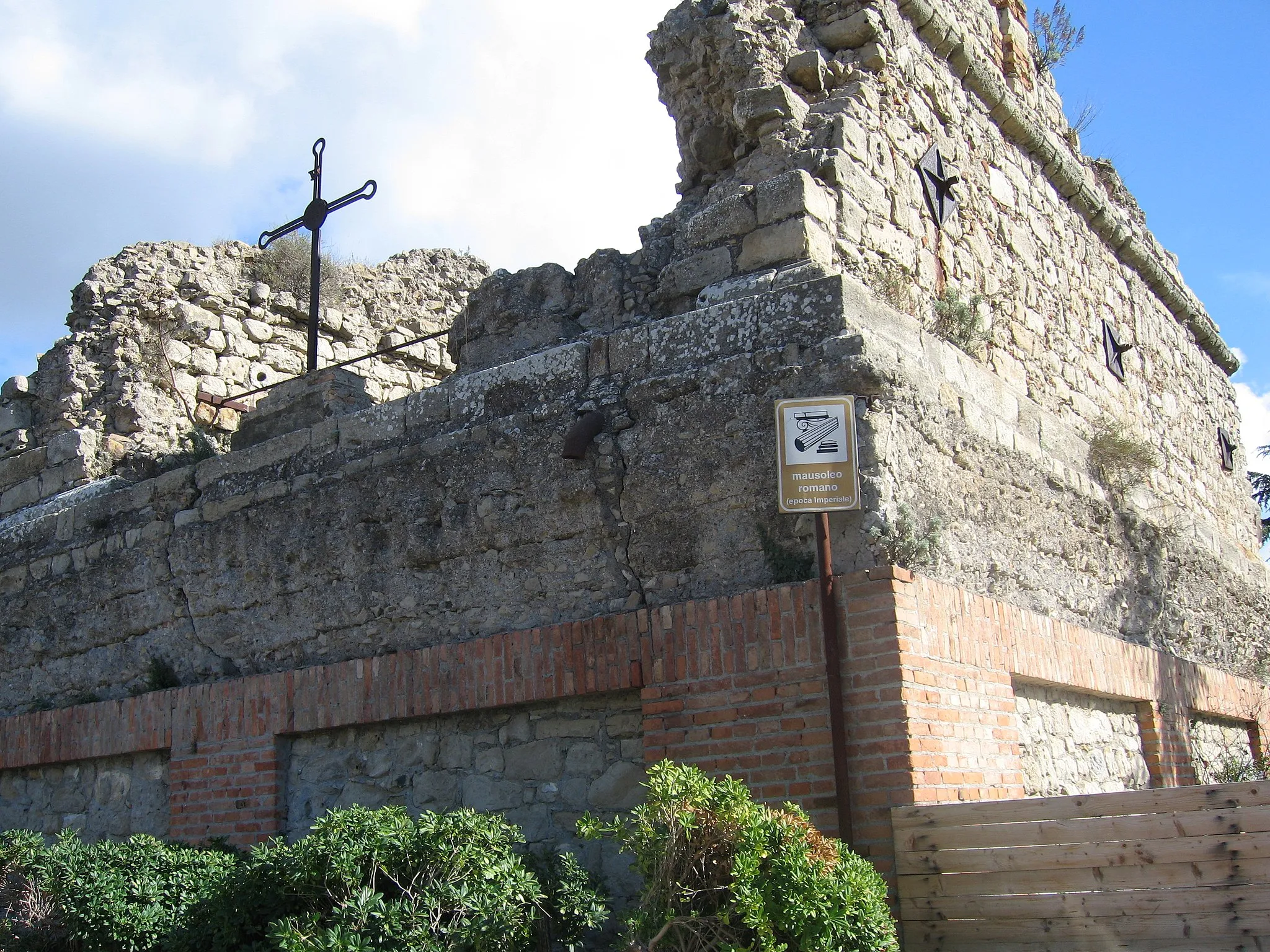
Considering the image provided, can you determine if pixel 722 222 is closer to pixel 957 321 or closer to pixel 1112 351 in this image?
pixel 957 321

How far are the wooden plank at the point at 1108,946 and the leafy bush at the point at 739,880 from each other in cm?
42

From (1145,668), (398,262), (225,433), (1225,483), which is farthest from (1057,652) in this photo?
(398,262)

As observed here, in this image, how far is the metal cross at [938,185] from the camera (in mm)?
6461

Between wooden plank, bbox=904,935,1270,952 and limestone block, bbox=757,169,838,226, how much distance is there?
10.0 ft

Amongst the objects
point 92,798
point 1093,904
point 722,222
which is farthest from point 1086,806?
point 92,798

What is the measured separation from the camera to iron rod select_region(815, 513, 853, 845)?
4395 millimetres

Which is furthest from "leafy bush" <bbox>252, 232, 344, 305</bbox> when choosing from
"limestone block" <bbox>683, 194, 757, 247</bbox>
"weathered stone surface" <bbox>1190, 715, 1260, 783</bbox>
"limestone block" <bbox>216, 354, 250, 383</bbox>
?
"weathered stone surface" <bbox>1190, 715, 1260, 783</bbox>

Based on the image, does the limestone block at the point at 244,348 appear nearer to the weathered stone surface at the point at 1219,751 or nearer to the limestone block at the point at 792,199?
the limestone block at the point at 792,199

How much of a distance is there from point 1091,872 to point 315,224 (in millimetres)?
6111

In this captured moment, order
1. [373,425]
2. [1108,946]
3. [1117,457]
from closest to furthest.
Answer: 1. [1108,946]
2. [373,425]
3. [1117,457]

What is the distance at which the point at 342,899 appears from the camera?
13.8 ft

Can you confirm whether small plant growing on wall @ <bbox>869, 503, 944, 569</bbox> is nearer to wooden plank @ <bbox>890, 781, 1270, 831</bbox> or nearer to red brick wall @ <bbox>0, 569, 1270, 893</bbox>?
red brick wall @ <bbox>0, 569, 1270, 893</bbox>

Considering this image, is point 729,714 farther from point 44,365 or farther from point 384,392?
point 44,365

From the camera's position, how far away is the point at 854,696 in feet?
14.9
